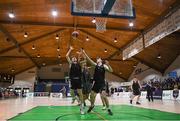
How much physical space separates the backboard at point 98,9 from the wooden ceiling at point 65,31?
4.07 metres

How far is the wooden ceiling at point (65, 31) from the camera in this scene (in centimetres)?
1518

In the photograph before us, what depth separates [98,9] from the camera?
10141 mm

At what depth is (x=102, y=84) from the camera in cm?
686

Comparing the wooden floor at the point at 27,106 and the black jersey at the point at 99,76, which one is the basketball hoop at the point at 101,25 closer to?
the wooden floor at the point at 27,106

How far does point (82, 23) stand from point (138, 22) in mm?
5070

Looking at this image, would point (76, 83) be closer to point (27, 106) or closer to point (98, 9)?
point (98, 9)

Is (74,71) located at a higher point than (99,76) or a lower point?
higher

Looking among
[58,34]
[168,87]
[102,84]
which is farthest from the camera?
[168,87]

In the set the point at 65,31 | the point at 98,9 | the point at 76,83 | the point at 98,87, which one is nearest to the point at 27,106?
the point at 76,83

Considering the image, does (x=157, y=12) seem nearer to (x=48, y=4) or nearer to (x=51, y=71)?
(x=48, y=4)

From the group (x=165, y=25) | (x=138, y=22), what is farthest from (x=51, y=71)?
(x=165, y=25)

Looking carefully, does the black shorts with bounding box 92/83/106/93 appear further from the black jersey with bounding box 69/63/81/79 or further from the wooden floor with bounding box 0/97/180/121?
the wooden floor with bounding box 0/97/180/121

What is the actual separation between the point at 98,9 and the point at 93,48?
19.7 metres

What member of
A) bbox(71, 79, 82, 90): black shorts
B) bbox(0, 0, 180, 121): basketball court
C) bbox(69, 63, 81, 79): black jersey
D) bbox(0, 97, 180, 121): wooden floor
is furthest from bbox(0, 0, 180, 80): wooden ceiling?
bbox(71, 79, 82, 90): black shorts
